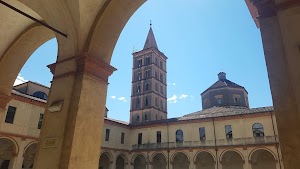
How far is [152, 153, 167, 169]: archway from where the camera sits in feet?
100

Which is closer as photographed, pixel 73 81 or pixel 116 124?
pixel 73 81

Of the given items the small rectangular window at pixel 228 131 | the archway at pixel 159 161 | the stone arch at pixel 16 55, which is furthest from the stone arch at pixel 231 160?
the stone arch at pixel 16 55

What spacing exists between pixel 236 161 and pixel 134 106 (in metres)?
Result: 22.4

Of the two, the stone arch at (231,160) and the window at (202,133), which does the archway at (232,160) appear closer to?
the stone arch at (231,160)

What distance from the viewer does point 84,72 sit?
17.2ft

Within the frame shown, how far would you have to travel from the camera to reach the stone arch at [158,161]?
3012 cm

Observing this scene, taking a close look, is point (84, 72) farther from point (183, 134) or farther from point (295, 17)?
point (183, 134)

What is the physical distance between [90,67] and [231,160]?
25.8 meters

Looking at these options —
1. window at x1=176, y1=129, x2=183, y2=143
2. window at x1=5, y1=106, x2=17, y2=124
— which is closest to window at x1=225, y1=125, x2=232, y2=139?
window at x1=176, y1=129, x2=183, y2=143

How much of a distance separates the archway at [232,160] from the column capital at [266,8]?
25120 mm

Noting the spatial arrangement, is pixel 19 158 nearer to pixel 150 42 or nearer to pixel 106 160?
pixel 106 160

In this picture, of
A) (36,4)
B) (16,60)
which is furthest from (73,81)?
(16,60)

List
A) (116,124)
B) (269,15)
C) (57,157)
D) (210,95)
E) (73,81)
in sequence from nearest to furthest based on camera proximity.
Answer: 1. (269,15)
2. (57,157)
3. (73,81)
4. (116,124)
5. (210,95)

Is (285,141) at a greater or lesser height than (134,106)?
lesser
